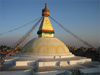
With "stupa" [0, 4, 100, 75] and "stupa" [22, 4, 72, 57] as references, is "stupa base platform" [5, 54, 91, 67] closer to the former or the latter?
"stupa" [0, 4, 100, 75]

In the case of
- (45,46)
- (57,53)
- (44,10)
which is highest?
(44,10)

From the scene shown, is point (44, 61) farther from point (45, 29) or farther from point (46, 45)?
point (45, 29)

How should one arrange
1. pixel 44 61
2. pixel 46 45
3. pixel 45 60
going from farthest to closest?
pixel 46 45, pixel 45 60, pixel 44 61

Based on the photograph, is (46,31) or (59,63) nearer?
(59,63)

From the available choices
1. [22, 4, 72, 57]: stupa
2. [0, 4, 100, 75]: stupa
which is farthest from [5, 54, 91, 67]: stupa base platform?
[22, 4, 72, 57]: stupa

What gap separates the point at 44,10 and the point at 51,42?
4.53m

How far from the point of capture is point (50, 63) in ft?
31.1

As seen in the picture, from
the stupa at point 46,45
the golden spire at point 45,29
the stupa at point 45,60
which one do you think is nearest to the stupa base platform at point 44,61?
the stupa at point 45,60

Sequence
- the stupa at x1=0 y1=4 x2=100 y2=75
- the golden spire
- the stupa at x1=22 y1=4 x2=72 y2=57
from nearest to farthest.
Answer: the stupa at x1=0 y1=4 x2=100 y2=75 → the stupa at x1=22 y1=4 x2=72 y2=57 → the golden spire

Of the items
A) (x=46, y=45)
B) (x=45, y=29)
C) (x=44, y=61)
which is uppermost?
(x=45, y=29)

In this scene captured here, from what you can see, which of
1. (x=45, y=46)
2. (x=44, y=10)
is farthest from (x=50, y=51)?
(x=44, y=10)

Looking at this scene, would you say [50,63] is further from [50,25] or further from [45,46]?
[50,25]

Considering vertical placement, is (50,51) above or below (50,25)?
below

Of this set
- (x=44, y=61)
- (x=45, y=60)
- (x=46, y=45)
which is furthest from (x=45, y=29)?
(x=44, y=61)
